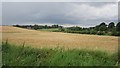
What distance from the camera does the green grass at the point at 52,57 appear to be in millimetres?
7535

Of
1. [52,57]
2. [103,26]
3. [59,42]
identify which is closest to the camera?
[52,57]

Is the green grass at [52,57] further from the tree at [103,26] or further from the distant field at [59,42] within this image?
the tree at [103,26]

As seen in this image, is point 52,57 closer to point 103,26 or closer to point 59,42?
point 59,42

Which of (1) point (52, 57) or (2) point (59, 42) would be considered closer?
(1) point (52, 57)

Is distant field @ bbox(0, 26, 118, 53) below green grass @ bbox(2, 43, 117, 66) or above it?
above

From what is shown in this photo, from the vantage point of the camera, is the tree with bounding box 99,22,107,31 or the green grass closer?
the green grass

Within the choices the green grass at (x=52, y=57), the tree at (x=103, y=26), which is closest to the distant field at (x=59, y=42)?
the green grass at (x=52, y=57)

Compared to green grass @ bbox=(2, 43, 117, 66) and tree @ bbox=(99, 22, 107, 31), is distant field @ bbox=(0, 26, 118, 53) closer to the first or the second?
green grass @ bbox=(2, 43, 117, 66)

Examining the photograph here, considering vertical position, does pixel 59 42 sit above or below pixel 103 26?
below

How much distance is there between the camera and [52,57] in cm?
795

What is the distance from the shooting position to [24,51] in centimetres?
863

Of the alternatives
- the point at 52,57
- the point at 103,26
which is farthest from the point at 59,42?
the point at 103,26

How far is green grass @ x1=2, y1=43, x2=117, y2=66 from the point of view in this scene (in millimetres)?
7535

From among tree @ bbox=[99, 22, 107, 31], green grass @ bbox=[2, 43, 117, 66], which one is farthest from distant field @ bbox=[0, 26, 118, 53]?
tree @ bbox=[99, 22, 107, 31]
